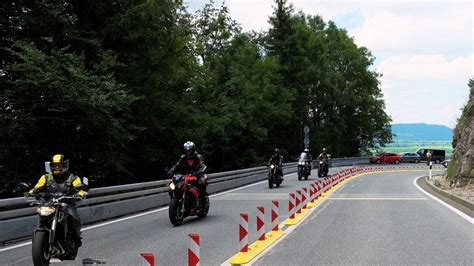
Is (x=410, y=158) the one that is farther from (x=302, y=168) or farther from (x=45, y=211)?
(x=45, y=211)

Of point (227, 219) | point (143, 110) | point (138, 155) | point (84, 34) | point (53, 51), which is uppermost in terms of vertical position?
point (84, 34)

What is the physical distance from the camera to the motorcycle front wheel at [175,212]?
39.4 ft

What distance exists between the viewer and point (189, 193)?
12.5 meters

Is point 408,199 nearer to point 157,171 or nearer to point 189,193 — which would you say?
point 189,193

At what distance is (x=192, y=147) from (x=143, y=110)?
10177 millimetres

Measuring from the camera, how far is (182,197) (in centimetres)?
1240

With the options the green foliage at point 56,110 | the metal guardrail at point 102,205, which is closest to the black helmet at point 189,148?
the metal guardrail at point 102,205

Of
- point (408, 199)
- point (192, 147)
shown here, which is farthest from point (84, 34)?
point (408, 199)

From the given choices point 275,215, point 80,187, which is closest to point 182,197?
point 275,215

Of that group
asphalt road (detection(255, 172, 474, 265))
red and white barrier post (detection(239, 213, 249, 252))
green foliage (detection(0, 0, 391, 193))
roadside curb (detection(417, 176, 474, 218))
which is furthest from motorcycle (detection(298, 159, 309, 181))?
red and white barrier post (detection(239, 213, 249, 252))

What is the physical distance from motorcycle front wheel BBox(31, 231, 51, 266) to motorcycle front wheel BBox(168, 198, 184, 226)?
193 inches

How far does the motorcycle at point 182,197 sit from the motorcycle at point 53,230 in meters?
4.43

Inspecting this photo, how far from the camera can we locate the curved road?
828 centimetres

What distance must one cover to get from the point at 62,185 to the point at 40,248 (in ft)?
3.56
